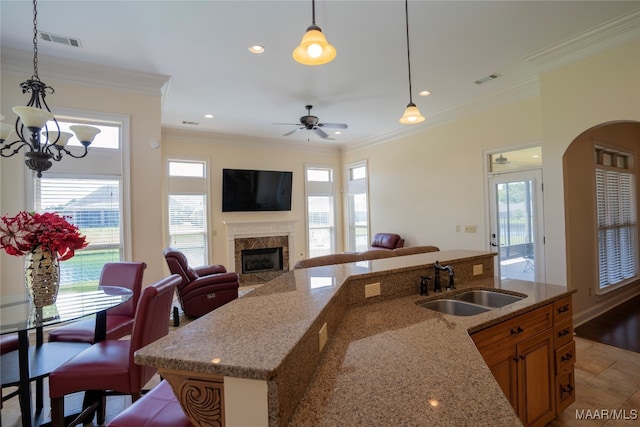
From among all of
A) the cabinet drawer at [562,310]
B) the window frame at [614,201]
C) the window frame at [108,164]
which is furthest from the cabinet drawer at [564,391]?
the window frame at [108,164]

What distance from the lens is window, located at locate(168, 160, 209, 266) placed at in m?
5.95

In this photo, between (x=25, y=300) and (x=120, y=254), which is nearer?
(x=25, y=300)

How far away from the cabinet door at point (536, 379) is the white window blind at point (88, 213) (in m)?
4.19

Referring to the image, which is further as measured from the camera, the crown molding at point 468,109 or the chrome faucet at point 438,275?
the crown molding at point 468,109

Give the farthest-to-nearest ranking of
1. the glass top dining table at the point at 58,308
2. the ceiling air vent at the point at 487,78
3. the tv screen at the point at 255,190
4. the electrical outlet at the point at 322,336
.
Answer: the tv screen at the point at 255,190 < the ceiling air vent at the point at 487,78 < the glass top dining table at the point at 58,308 < the electrical outlet at the point at 322,336

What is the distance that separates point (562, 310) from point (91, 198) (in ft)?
15.9

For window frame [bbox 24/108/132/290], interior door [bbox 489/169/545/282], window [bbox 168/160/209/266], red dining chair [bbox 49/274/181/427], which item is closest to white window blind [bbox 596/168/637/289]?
interior door [bbox 489/169/545/282]

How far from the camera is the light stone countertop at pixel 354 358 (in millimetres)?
839

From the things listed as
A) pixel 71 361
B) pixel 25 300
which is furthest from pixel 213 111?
pixel 71 361

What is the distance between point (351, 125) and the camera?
6.06m

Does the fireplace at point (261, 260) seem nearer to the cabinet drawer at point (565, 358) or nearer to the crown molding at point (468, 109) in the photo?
the crown molding at point (468, 109)

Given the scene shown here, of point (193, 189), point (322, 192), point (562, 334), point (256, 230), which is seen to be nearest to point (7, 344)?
point (562, 334)

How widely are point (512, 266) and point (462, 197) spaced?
135 centimetres

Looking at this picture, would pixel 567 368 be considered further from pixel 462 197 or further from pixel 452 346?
pixel 462 197
